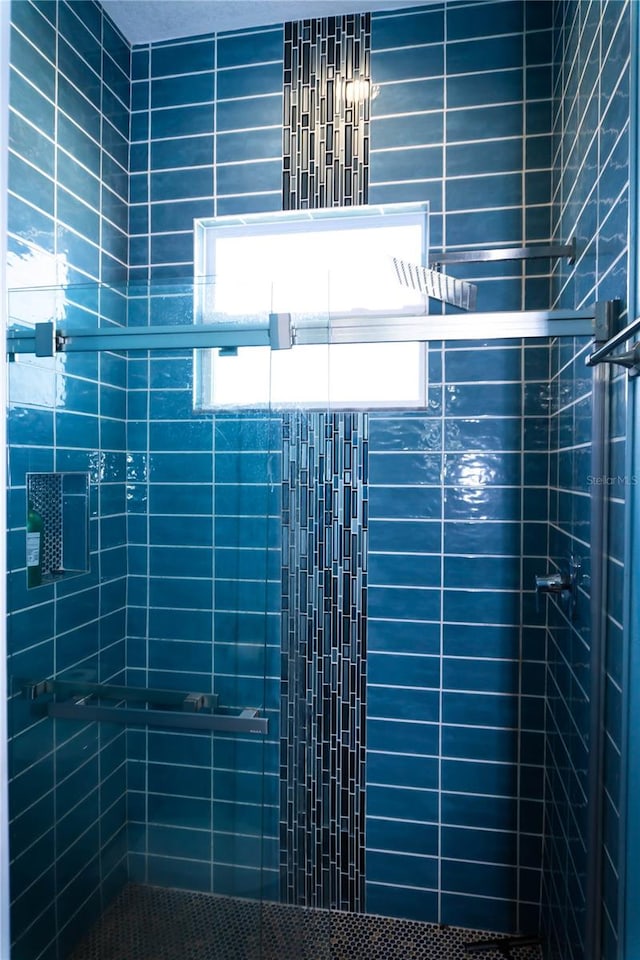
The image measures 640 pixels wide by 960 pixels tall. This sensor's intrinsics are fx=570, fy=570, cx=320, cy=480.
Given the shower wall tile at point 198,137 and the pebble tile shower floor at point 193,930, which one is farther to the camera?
the shower wall tile at point 198,137

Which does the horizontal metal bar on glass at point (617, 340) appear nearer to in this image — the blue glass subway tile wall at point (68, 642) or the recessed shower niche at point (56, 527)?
the blue glass subway tile wall at point (68, 642)

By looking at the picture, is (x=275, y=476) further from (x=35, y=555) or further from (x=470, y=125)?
(x=470, y=125)

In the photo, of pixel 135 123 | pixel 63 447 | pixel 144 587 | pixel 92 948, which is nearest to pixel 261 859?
pixel 92 948

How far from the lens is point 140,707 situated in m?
1.20

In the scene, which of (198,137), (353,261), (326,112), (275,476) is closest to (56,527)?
(275,476)

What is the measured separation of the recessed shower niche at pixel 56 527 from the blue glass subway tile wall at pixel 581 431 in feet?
3.48

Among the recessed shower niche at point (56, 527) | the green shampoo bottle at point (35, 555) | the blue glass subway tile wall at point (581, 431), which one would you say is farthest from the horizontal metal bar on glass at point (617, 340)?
the green shampoo bottle at point (35, 555)

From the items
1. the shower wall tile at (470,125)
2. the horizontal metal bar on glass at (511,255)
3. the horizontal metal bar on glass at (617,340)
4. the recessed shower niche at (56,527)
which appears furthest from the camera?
the shower wall tile at (470,125)

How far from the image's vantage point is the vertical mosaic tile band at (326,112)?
181cm

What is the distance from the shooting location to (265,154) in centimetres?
187

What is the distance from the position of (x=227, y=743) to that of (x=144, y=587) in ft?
1.18

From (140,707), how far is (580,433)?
43.9 inches

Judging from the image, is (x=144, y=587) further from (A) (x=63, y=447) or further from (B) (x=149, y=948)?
(B) (x=149, y=948)

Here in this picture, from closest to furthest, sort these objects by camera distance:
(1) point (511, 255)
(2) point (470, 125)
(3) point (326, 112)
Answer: (1) point (511, 255), (2) point (470, 125), (3) point (326, 112)
